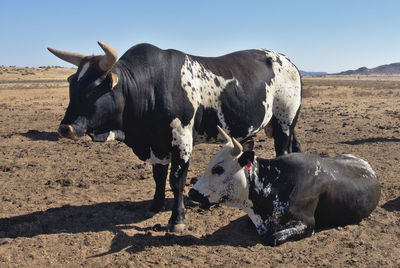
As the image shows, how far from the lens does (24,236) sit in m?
4.98

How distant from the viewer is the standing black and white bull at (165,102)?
462cm

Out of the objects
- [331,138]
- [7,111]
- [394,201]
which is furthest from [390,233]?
[7,111]

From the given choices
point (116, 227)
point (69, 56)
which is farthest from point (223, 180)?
point (69, 56)

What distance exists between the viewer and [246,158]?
4734mm

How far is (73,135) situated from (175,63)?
160 cm

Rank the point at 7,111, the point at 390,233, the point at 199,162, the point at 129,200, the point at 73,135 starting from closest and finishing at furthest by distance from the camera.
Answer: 1. the point at 73,135
2. the point at 390,233
3. the point at 129,200
4. the point at 199,162
5. the point at 7,111

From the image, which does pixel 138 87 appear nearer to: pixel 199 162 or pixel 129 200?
pixel 129 200

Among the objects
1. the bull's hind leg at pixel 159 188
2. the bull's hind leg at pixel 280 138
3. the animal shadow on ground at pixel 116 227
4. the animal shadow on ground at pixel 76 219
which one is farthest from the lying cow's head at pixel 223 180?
the bull's hind leg at pixel 280 138

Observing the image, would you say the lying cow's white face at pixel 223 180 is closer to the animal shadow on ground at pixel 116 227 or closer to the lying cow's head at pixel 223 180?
the lying cow's head at pixel 223 180

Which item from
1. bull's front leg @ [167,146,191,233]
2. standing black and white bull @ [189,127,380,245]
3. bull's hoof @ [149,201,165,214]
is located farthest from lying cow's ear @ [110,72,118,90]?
bull's hoof @ [149,201,165,214]

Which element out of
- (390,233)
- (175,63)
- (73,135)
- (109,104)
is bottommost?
(390,233)

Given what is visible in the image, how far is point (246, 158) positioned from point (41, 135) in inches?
324

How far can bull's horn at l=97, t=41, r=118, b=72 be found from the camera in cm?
437

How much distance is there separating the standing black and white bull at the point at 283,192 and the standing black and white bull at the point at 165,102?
573 millimetres
